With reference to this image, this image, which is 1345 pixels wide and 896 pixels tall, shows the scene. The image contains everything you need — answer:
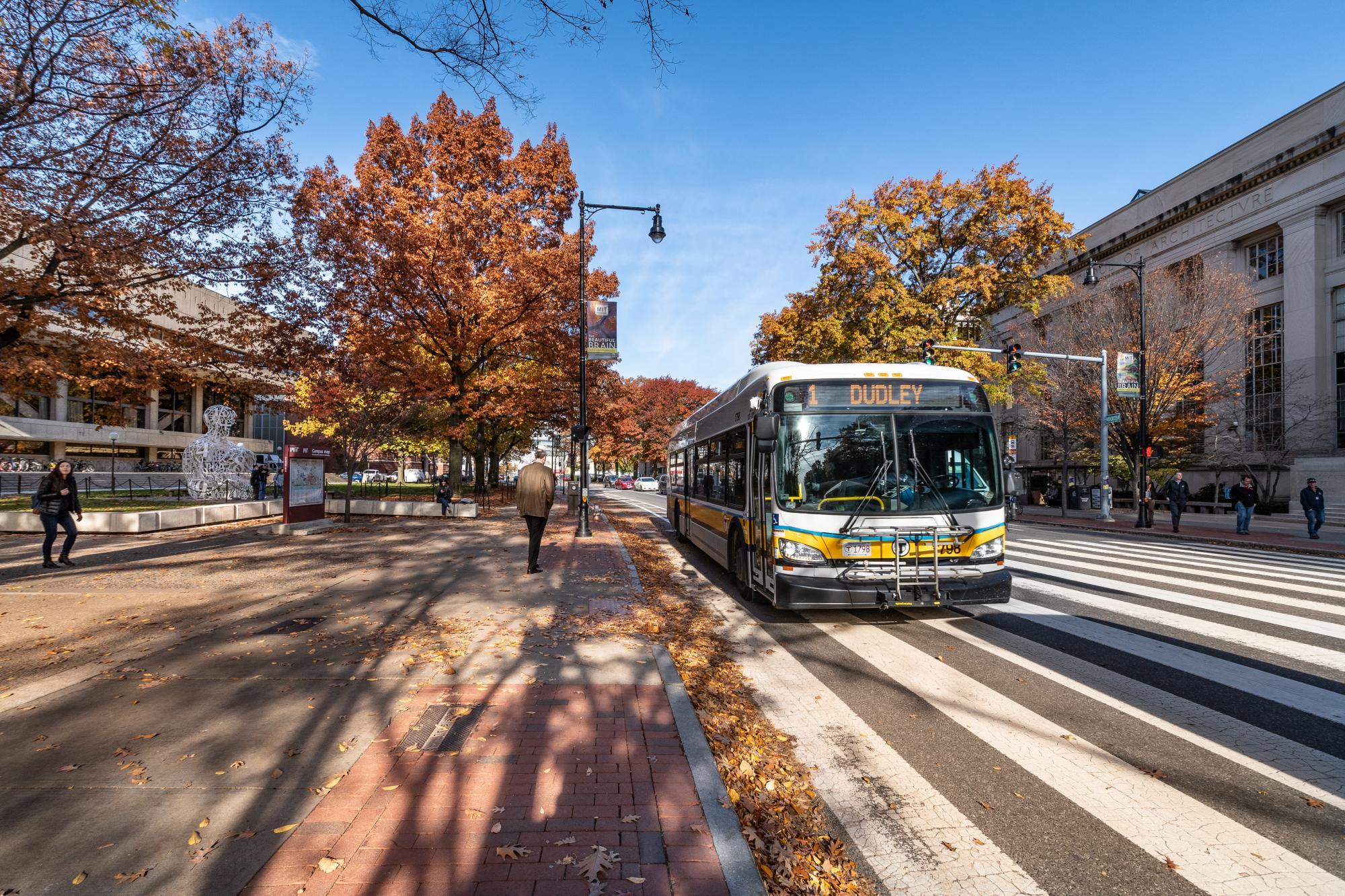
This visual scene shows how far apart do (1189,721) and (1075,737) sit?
3.29 feet

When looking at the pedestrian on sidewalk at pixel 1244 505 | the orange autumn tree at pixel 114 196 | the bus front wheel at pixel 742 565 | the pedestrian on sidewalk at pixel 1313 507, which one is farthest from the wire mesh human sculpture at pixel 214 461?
the pedestrian on sidewalk at pixel 1313 507

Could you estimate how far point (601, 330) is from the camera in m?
14.8

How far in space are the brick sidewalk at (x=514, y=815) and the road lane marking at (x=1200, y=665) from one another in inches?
189

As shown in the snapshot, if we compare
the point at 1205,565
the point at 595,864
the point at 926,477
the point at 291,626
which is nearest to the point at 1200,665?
the point at 926,477

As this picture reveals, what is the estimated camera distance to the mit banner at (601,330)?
14.6 meters

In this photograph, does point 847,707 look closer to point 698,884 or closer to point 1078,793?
point 1078,793

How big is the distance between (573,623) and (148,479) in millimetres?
42333

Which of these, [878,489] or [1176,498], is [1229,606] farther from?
[1176,498]

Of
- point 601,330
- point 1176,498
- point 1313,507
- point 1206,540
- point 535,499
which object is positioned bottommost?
point 1206,540

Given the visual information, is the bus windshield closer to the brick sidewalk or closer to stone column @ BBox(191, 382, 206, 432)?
the brick sidewalk

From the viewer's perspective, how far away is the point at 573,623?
22.3 ft

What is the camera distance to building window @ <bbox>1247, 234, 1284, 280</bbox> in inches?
1110

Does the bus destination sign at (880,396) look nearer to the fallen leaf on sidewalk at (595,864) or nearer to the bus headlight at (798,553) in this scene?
the bus headlight at (798,553)

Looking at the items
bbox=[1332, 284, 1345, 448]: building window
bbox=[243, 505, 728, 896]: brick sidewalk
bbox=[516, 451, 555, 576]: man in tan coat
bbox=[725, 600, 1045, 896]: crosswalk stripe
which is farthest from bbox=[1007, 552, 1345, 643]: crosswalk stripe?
bbox=[1332, 284, 1345, 448]: building window
